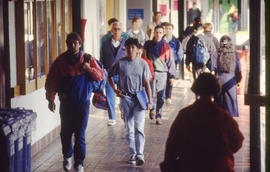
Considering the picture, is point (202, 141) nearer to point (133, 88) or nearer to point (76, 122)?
point (76, 122)

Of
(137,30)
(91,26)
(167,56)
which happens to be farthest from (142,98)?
(137,30)

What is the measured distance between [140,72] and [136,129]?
746mm

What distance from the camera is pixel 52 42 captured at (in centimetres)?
1011

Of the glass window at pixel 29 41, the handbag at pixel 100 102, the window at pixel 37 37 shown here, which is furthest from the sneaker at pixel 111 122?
the glass window at pixel 29 41

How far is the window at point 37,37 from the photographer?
8195 millimetres

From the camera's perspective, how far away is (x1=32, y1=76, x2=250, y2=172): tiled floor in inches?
320

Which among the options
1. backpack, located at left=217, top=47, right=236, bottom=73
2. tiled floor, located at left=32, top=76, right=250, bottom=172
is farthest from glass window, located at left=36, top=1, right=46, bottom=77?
backpack, located at left=217, top=47, right=236, bottom=73

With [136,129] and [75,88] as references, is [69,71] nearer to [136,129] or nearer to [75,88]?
[75,88]

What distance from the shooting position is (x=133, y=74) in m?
8.02

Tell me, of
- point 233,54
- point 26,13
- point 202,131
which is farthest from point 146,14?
point 202,131

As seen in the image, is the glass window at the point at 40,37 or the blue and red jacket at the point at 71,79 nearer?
the blue and red jacket at the point at 71,79

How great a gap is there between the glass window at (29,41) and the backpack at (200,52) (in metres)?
4.60

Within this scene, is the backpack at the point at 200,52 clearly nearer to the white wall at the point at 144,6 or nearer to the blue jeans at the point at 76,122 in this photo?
the blue jeans at the point at 76,122

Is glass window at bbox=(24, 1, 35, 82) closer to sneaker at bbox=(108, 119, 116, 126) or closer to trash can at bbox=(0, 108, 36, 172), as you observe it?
trash can at bbox=(0, 108, 36, 172)
